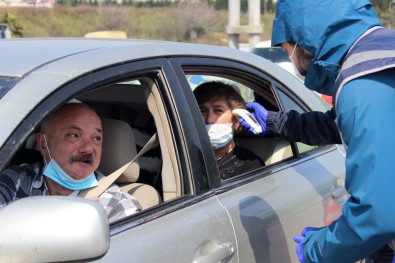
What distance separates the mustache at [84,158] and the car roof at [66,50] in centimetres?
42

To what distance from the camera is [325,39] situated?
1.89 metres

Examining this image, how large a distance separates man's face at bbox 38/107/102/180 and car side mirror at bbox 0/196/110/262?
0.78 m

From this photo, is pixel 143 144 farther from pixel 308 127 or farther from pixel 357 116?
pixel 357 116

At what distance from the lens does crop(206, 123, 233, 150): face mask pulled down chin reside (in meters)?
2.89

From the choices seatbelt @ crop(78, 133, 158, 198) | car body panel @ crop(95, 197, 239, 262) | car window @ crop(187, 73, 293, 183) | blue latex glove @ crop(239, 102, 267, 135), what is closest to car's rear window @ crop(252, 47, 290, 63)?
car window @ crop(187, 73, 293, 183)

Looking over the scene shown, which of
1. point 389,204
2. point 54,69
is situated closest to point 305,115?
point 389,204

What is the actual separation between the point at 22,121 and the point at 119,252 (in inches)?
18.0

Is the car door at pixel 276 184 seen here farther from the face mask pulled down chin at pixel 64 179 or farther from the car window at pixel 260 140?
the face mask pulled down chin at pixel 64 179

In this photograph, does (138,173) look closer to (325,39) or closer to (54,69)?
(54,69)

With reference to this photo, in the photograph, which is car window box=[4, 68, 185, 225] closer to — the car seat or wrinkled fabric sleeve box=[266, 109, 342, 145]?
the car seat

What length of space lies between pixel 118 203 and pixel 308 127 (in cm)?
90

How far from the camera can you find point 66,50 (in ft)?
6.84

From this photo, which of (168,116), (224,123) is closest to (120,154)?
(168,116)

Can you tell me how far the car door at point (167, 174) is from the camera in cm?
174
